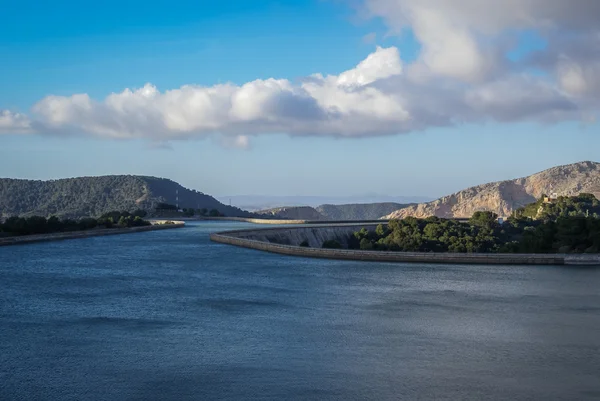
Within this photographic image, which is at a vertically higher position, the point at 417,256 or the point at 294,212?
the point at 294,212

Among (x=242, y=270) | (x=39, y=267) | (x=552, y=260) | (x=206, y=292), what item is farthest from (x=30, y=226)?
(x=552, y=260)

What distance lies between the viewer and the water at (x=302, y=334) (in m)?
11.2

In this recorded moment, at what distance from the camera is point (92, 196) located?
12706cm

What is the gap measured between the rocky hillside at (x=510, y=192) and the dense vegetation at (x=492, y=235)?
61.9 m

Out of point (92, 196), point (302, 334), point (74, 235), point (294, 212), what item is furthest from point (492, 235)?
point (294, 212)

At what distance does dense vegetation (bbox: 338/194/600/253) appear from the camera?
34469mm

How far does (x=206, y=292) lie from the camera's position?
22.9m

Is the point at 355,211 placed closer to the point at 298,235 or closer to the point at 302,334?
the point at 298,235

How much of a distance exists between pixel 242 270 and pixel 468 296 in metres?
11.8

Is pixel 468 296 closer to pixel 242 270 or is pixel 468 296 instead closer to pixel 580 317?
pixel 580 317

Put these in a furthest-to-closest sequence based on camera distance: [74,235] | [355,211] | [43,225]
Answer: [355,211], [74,235], [43,225]

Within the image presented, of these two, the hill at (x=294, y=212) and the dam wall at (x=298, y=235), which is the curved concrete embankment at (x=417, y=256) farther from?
the hill at (x=294, y=212)

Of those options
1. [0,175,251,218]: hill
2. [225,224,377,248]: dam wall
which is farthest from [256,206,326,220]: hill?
[225,224,377,248]: dam wall

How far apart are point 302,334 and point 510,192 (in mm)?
130046
